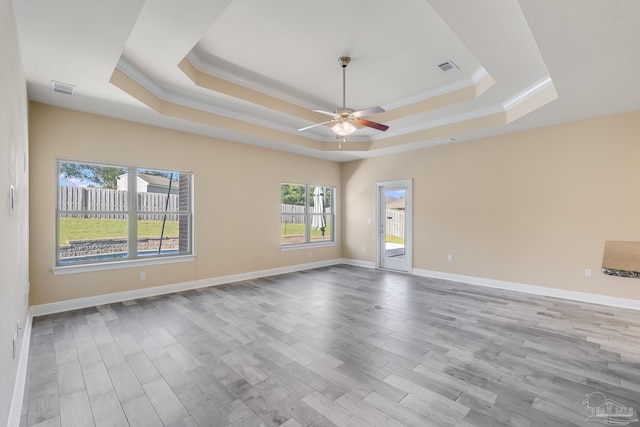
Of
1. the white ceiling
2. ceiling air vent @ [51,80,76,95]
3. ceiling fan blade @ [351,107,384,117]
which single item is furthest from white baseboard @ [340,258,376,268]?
ceiling air vent @ [51,80,76,95]

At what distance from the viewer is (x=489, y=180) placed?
5660mm

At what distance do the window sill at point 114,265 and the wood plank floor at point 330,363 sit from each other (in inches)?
23.0

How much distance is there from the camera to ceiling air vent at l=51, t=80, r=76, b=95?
3418mm

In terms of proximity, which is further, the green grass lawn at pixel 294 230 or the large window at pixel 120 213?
the green grass lawn at pixel 294 230

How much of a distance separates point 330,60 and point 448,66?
157 cm

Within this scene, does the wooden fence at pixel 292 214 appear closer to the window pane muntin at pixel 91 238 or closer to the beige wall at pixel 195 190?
the beige wall at pixel 195 190

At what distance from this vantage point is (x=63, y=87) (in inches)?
138

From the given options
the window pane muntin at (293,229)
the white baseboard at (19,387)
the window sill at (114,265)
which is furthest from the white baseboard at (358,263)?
the white baseboard at (19,387)

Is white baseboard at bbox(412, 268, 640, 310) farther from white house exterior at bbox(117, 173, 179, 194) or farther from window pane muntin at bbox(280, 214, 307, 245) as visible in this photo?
white house exterior at bbox(117, 173, 179, 194)

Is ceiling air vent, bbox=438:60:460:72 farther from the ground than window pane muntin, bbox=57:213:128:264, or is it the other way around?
ceiling air vent, bbox=438:60:460:72

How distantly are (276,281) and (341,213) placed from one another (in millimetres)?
3107

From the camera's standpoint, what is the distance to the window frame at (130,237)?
4.15m

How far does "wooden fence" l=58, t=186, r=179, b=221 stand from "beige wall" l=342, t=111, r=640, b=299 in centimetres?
514

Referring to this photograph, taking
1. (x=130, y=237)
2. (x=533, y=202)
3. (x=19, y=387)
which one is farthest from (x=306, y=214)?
(x=19, y=387)
